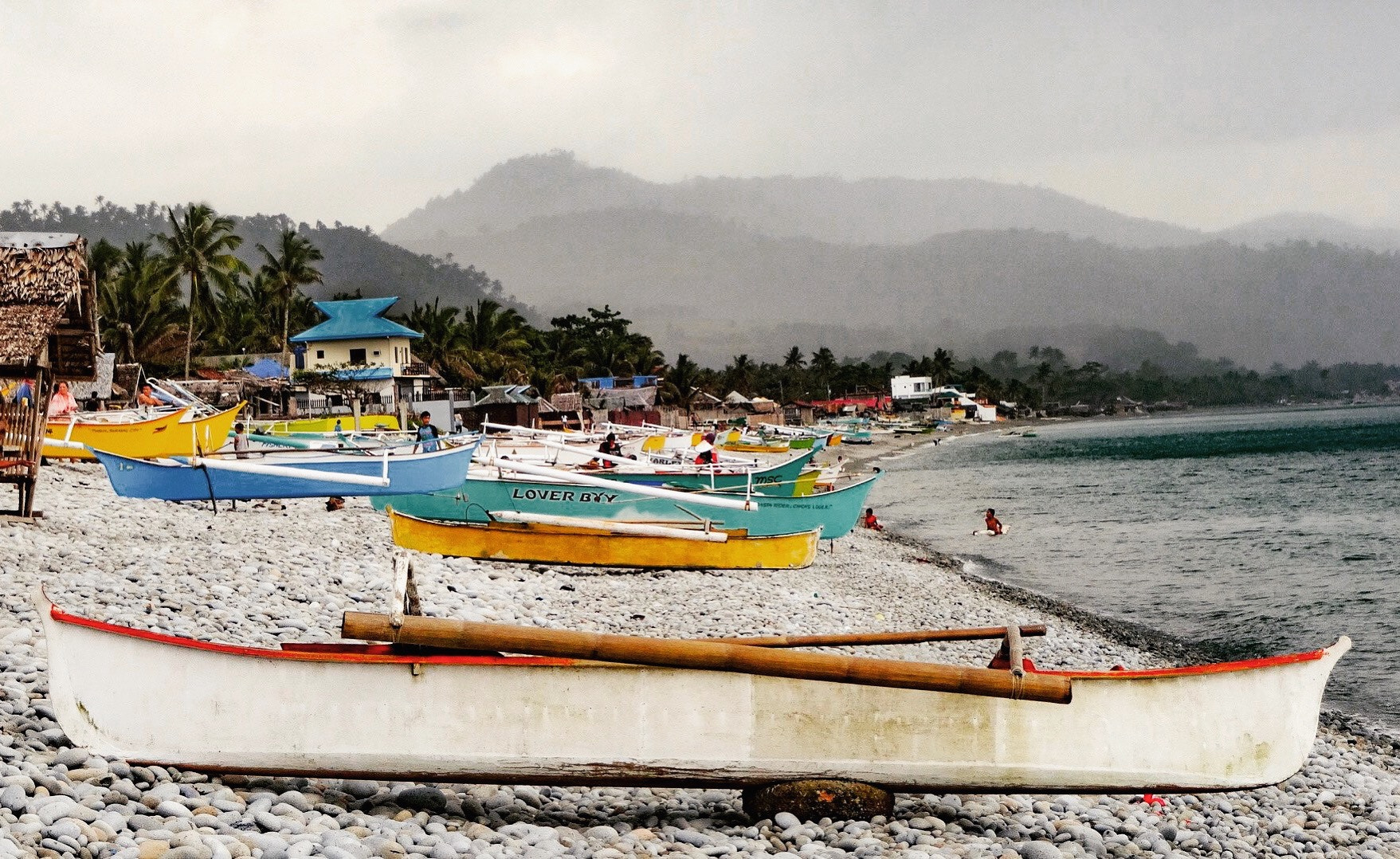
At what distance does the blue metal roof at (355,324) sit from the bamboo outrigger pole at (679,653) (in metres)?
61.3

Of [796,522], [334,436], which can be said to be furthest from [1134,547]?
[334,436]

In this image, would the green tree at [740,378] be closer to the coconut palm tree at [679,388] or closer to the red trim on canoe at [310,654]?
the coconut palm tree at [679,388]

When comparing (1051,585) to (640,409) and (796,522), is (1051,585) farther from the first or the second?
(640,409)

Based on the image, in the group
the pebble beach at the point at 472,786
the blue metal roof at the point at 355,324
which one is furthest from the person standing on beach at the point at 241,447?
the blue metal roof at the point at 355,324

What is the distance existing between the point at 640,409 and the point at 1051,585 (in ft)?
187

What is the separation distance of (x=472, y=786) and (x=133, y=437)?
70.9 feet

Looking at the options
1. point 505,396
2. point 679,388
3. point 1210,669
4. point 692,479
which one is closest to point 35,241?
point 1210,669

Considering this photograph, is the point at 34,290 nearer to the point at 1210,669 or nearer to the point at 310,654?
the point at 310,654

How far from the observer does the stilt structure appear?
13281mm

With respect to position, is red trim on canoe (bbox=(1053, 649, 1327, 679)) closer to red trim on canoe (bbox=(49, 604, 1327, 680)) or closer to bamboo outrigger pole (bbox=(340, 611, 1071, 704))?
red trim on canoe (bbox=(49, 604, 1327, 680))

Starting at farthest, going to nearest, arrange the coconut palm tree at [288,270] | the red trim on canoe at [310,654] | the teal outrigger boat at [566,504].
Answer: the coconut palm tree at [288,270] < the teal outrigger boat at [566,504] < the red trim on canoe at [310,654]

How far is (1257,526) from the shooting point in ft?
126

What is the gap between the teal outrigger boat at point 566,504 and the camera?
71.4 ft

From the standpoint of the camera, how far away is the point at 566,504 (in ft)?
73.8
